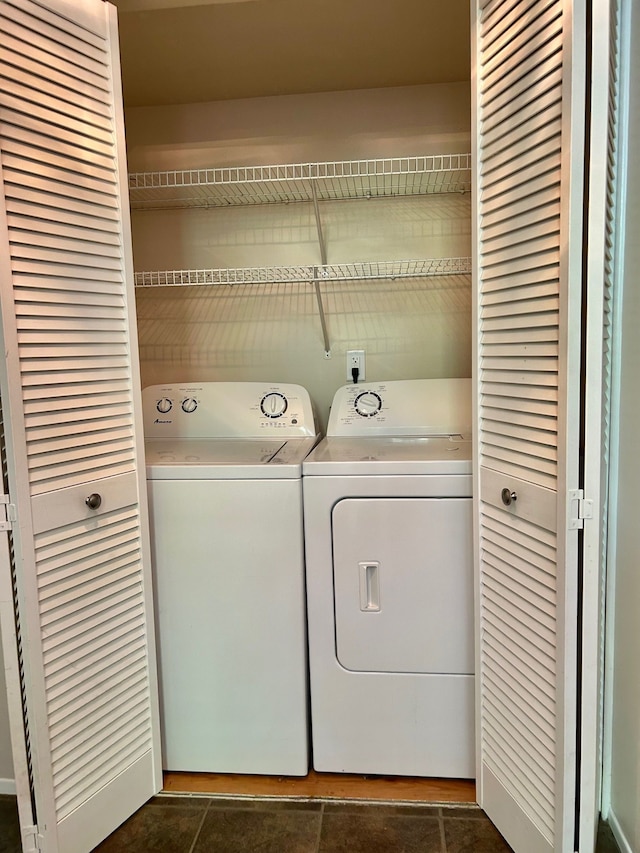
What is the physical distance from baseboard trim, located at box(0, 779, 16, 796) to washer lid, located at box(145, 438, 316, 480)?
1.00m

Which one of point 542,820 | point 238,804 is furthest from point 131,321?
point 542,820

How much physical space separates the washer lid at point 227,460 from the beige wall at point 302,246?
54 cm

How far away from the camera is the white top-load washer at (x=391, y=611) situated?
5.29 feet

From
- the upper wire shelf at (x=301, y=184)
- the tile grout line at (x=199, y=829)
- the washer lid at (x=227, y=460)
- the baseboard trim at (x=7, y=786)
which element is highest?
the upper wire shelf at (x=301, y=184)

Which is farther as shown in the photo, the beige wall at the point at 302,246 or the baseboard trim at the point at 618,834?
the beige wall at the point at 302,246

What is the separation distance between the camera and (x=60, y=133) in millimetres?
1345

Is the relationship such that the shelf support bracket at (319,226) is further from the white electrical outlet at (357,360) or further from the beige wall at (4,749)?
the beige wall at (4,749)

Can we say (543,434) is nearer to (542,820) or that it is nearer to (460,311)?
(542,820)

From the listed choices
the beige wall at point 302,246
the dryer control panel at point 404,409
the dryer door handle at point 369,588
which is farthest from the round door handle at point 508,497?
the beige wall at point 302,246

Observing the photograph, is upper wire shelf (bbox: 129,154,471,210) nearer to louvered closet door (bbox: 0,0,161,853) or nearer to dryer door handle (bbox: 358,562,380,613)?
louvered closet door (bbox: 0,0,161,853)

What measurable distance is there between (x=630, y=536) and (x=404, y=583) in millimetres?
595

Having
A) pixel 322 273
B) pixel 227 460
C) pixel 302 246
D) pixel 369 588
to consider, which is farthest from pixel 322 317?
pixel 369 588

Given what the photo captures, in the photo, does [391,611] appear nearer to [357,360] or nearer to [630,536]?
[630,536]

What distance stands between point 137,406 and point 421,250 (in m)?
1.34
